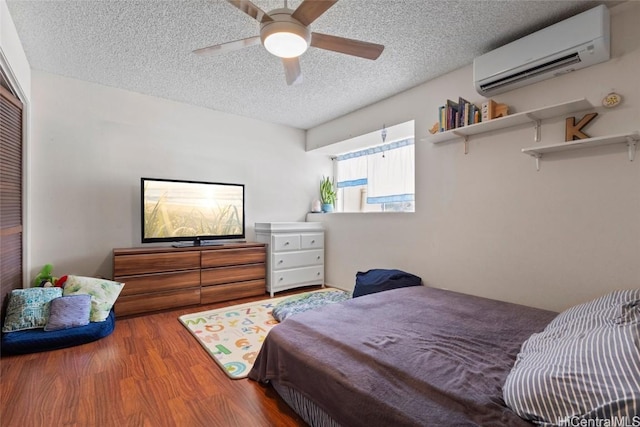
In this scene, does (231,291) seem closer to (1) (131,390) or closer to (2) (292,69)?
(1) (131,390)

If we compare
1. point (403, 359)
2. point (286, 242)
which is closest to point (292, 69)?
point (403, 359)

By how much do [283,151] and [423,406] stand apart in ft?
13.3

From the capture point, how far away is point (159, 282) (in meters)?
3.20

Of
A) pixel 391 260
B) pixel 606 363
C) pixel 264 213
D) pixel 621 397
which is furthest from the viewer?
pixel 264 213

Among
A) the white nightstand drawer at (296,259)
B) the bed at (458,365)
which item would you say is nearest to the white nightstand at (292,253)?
the white nightstand drawer at (296,259)

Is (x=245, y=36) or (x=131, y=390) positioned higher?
(x=245, y=36)

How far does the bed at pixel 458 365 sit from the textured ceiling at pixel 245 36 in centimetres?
201

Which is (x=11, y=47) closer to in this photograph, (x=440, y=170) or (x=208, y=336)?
(x=208, y=336)

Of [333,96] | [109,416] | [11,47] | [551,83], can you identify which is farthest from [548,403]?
[11,47]

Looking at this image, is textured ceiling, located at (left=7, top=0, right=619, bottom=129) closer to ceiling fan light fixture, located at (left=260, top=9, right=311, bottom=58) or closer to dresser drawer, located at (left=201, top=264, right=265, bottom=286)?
ceiling fan light fixture, located at (left=260, top=9, right=311, bottom=58)

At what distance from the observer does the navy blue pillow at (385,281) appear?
10.2 ft

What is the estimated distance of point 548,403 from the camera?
884 millimetres

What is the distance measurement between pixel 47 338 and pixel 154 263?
3.36 feet

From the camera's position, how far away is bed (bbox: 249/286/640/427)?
0.88 metres
